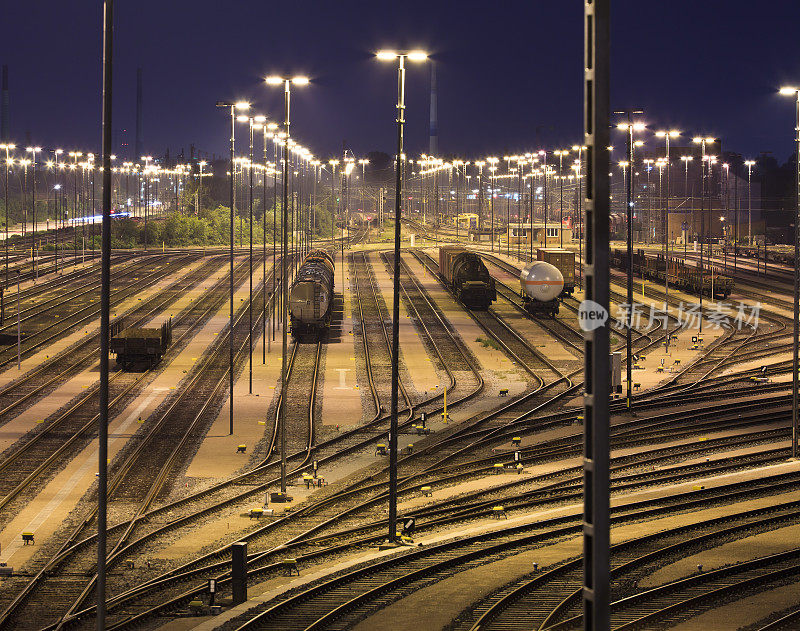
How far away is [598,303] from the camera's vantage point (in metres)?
10.2

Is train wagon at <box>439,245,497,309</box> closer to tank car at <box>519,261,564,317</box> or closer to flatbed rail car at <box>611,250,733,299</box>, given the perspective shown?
tank car at <box>519,261,564,317</box>

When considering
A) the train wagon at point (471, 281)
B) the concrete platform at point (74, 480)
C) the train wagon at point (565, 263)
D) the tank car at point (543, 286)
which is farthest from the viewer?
the train wagon at point (565, 263)

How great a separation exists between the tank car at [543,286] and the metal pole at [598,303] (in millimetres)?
59395

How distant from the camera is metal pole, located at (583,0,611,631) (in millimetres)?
10070

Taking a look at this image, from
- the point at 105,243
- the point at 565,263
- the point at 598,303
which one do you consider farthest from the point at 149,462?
the point at 565,263

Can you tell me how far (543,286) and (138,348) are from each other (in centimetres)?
2788

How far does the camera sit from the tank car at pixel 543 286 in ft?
227

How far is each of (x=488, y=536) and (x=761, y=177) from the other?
18111cm

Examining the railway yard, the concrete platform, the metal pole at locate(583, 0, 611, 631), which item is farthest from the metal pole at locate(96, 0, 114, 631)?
the concrete platform

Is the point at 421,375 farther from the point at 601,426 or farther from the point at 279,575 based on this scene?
the point at 601,426

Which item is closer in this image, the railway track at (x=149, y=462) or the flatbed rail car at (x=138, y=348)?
the railway track at (x=149, y=462)

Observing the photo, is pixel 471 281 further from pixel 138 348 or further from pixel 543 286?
pixel 138 348

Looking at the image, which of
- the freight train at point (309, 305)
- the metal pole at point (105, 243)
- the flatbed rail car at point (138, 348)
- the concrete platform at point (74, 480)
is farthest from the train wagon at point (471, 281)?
the metal pole at point (105, 243)

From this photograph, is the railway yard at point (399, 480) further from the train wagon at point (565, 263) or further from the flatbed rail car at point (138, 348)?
the train wagon at point (565, 263)
